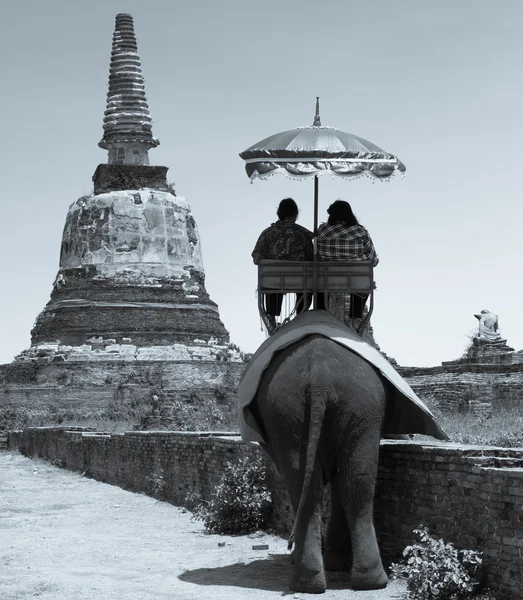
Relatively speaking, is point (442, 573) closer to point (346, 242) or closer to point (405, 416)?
point (405, 416)

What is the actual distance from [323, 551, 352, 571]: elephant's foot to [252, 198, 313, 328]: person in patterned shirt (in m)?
1.67

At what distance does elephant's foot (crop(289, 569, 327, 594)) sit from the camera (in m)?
7.57

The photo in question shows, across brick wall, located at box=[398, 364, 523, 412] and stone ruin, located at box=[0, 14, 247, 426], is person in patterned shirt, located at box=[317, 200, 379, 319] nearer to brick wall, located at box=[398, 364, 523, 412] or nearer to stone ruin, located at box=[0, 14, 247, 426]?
brick wall, located at box=[398, 364, 523, 412]

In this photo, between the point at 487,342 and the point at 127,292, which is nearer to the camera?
the point at 487,342

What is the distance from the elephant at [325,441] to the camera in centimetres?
759

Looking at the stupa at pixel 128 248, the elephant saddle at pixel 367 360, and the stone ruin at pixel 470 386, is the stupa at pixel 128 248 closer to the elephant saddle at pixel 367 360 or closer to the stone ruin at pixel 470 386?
the stone ruin at pixel 470 386

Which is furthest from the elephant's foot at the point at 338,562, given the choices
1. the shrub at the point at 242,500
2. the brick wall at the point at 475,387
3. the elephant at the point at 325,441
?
the brick wall at the point at 475,387

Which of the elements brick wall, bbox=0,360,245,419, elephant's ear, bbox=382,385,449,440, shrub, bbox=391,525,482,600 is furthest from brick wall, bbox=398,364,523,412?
shrub, bbox=391,525,482,600

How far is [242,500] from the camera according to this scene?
11109 millimetres

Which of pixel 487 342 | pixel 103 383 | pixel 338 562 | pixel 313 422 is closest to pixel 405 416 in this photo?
pixel 313 422

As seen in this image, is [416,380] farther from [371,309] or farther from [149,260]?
[371,309]

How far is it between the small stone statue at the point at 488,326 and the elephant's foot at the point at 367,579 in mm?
29999

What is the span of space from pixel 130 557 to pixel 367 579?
282 cm

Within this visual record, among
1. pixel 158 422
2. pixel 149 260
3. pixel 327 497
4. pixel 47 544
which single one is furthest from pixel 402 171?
pixel 149 260
